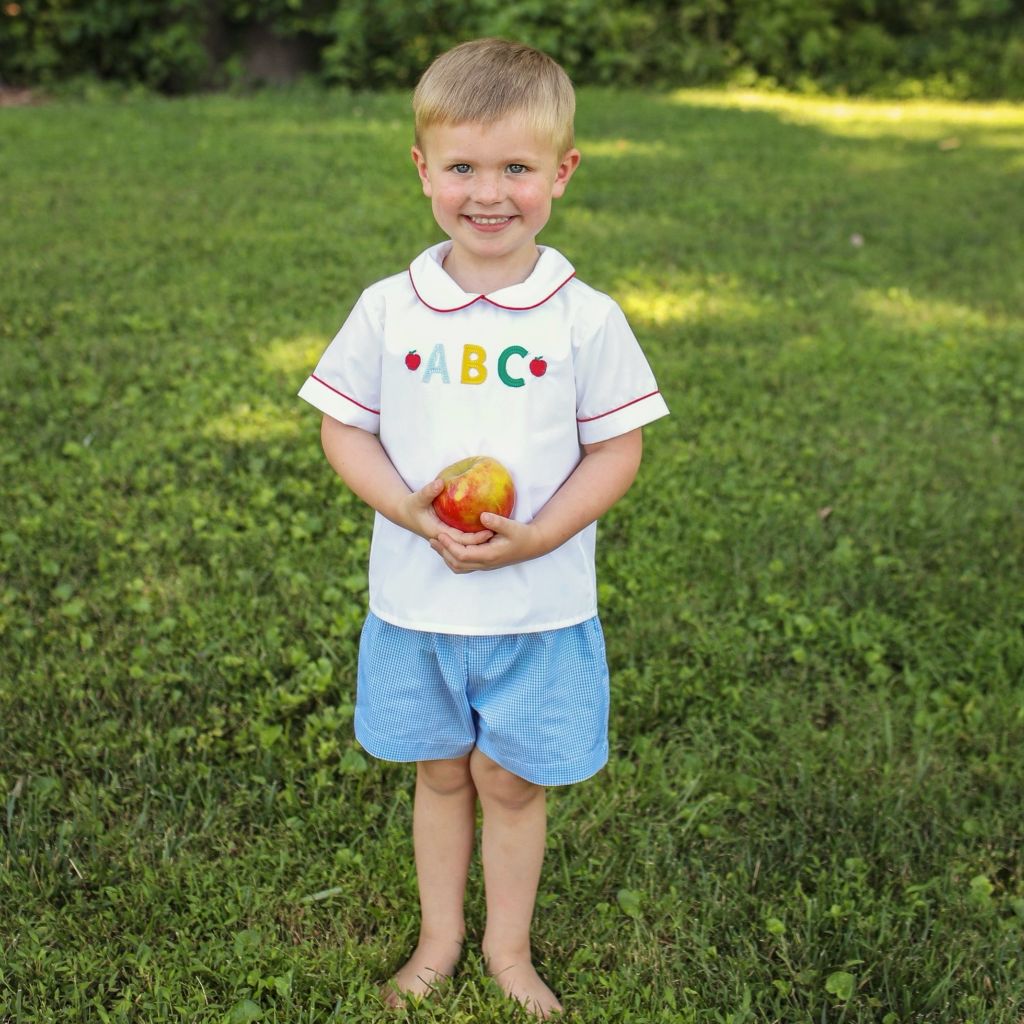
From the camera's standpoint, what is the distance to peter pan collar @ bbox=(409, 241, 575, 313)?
195cm

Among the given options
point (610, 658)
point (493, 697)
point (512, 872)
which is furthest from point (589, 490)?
point (610, 658)

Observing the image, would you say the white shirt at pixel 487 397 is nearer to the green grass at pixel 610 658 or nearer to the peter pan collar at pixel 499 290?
the peter pan collar at pixel 499 290

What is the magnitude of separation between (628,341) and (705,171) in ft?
24.5

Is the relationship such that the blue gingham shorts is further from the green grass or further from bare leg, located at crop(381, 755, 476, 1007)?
the green grass

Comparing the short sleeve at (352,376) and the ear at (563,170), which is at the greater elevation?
the ear at (563,170)

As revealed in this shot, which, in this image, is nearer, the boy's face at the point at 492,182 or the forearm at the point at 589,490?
the boy's face at the point at 492,182

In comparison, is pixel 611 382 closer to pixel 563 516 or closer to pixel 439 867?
pixel 563 516

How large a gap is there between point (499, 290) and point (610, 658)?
1594 mm

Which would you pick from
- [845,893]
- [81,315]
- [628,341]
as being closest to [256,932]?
[845,893]

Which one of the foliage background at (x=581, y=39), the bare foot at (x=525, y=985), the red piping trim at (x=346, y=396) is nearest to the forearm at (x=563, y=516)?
the red piping trim at (x=346, y=396)

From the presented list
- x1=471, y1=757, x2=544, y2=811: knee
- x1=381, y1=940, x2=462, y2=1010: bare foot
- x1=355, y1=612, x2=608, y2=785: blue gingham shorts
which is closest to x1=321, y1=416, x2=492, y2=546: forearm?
x1=355, y1=612, x2=608, y2=785: blue gingham shorts

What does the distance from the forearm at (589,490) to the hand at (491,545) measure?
3 centimetres

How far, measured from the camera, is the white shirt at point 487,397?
196 cm

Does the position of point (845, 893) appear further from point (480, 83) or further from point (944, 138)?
point (944, 138)
